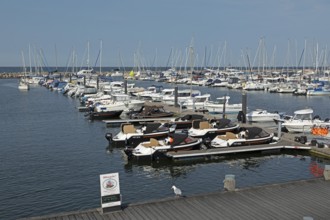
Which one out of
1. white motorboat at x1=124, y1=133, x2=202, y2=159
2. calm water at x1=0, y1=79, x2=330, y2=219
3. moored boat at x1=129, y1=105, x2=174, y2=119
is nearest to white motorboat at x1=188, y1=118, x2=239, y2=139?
white motorboat at x1=124, y1=133, x2=202, y2=159

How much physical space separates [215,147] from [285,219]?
15.2 m

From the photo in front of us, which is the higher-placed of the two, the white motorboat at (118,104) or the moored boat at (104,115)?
the white motorboat at (118,104)

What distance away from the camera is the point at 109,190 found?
1335cm

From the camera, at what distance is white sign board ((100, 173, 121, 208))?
43.5 ft

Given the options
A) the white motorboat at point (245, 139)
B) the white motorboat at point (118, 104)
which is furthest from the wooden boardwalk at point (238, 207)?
the white motorboat at point (118, 104)

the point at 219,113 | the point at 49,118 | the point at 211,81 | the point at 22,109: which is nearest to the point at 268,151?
the point at 219,113

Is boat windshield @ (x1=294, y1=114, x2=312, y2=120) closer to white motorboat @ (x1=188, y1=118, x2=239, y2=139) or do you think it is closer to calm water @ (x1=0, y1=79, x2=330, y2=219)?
white motorboat @ (x1=188, y1=118, x2=239, y2=139)

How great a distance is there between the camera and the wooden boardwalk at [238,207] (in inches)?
513

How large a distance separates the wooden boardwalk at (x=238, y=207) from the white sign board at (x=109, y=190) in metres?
0.37

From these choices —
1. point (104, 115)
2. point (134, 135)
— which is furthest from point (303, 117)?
point (104, 115)

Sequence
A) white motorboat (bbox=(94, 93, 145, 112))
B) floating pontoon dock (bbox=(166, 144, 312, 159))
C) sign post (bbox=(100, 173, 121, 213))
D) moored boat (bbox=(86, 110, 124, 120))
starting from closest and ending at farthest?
sign post (bbox=(100, 173, 121, 213)) → floating pontoon dock (bbox=(166, 144, 312, 159)) → moored boat (bbox=(86, 110, 124, 120)) → white motorboat (bbox=(94, 93, 145, 112))

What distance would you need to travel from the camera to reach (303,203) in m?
14.3

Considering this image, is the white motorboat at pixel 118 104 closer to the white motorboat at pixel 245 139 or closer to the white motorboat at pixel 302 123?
the white motorboat at pixel 302 123

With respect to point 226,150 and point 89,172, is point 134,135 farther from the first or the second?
point 226,150
